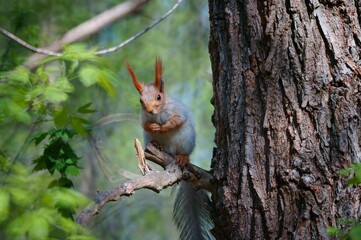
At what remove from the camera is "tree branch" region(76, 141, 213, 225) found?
2.08 m

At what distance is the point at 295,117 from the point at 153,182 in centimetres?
57

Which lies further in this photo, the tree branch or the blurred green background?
the blurred green background

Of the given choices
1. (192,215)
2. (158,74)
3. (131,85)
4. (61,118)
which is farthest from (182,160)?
(131,85)

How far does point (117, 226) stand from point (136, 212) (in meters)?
0.40

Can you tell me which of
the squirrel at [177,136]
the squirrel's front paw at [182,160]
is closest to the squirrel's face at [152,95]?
the squirrel at [177,136]

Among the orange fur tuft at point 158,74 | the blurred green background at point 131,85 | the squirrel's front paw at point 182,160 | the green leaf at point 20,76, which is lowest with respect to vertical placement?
the squirrel's front paw at point 182,160

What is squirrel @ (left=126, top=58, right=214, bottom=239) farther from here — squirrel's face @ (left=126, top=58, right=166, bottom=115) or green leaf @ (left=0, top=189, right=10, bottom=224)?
green leaf @ (left=0, top=189, right=10, bottom=224)

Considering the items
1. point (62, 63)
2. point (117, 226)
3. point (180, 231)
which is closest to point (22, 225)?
point (180, 231)

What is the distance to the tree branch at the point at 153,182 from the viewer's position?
6.81ft

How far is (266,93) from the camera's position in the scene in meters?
2.35

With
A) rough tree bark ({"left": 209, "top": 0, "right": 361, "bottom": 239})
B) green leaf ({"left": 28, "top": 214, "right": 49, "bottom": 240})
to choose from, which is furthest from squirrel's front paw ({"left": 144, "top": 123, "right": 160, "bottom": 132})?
green leaf ({"left": 28, "top": 214, "right": 49, "bottom": 240})

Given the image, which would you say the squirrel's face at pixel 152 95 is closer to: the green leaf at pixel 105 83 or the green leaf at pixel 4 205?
the green leaf at pixel 105 83

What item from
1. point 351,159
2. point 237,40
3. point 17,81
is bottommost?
point 351,159

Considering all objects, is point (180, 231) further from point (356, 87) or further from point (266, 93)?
point (356, 87)
